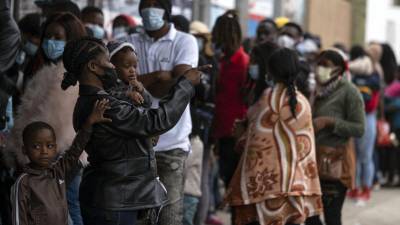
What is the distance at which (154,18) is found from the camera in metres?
6.64

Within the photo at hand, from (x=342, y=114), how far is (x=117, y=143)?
10.4ft

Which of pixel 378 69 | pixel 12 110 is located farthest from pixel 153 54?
pixel 378 69

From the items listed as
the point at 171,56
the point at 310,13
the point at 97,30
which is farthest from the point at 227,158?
the point at 310,13

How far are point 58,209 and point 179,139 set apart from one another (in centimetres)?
130

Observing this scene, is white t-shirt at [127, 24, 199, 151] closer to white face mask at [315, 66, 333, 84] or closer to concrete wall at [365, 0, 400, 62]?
white face mask at [315, 66, 333, 84]

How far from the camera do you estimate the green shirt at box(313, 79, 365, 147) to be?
299 inches

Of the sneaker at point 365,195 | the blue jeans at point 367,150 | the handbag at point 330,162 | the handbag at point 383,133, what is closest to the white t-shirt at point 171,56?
the handbag at point 330,162

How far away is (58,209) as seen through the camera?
5402mm

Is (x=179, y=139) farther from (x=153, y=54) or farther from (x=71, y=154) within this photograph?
(x=71, y=154)

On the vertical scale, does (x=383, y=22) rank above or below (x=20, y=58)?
above

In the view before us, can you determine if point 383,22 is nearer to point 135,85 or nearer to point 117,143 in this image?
point 135,85

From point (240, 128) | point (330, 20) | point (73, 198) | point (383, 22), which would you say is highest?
point (383, 22)

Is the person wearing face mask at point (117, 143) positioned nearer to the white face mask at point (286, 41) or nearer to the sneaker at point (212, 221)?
the sneaker at point (212, 221)

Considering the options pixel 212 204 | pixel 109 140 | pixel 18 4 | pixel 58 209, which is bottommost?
pixel 212 204
